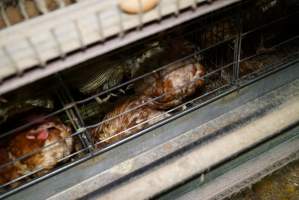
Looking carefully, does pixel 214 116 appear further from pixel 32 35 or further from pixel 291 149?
pixel 32 35

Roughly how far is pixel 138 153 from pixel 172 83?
351 mm

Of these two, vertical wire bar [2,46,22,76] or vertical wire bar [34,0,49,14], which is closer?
vertical wire bar [2,46,22,76]

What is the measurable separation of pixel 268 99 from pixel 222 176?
0.45 metres

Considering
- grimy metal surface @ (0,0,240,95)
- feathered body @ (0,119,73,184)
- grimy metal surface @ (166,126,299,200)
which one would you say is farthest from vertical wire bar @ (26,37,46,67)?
grimy metal surface @ (166,126,299,200)

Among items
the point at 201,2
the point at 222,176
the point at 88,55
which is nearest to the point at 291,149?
the point at 222,176

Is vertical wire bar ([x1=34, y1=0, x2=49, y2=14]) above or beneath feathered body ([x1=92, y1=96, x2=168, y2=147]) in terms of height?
above

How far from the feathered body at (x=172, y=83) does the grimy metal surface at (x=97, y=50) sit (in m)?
0.51

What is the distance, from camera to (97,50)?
949 millimetres

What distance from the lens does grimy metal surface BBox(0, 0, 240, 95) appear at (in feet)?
2.92

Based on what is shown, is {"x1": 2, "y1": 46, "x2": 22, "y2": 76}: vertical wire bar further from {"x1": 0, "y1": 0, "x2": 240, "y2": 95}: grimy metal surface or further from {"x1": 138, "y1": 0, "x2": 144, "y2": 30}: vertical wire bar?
{"x1": 138, "y1": 0, "x2": 144, "y2": 30}: vertical wire bar

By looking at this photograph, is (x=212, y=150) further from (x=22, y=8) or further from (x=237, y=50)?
(x=22, y=8)

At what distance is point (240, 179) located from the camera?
1637 millimetres

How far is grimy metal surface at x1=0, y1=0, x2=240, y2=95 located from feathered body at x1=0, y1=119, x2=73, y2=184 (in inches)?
20.9

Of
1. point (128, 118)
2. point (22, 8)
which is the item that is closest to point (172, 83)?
point (128, 118)
